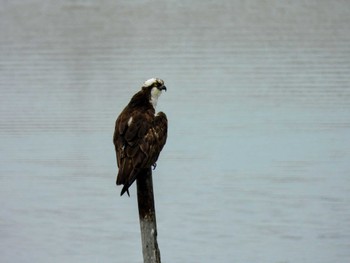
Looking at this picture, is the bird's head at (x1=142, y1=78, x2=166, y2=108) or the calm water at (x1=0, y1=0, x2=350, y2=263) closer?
the bird's head at (x1=142, y1=78, x2=166, y2=108)

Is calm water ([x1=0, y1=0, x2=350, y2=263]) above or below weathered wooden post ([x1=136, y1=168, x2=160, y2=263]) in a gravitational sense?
above

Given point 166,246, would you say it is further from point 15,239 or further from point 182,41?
point 182,41

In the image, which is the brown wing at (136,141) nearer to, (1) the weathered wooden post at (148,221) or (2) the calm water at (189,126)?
(1) the weathered wooden post at (148,221)

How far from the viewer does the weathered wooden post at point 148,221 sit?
628 cm

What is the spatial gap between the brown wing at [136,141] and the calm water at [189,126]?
171cm

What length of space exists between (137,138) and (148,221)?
66 centimetres

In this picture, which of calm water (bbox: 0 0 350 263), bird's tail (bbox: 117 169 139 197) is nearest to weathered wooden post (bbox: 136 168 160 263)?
bird's tail (bbox: 117 169 139 197)

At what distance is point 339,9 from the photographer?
16234 mm

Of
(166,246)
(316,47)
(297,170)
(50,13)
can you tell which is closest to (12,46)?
(50,13)

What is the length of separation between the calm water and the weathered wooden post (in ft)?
6.89

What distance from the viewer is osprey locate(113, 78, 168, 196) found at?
6441 millimetres

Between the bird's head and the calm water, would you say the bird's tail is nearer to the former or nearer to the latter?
the bird's head

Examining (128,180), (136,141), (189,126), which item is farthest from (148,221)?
(189,126)

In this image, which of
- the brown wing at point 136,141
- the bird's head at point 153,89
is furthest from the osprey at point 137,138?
the bird's head at point 153,89
